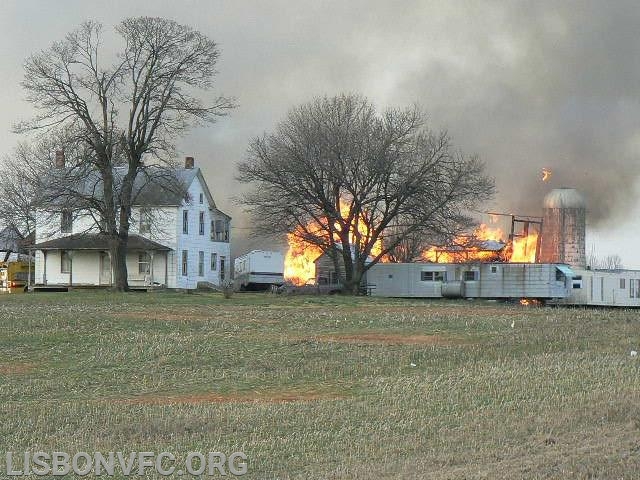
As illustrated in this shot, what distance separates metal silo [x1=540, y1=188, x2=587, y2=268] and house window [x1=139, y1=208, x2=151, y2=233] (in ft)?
94.1

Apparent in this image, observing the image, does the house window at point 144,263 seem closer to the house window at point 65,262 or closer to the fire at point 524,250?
the house window at point 65,262

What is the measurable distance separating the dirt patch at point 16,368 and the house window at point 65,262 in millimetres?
39023

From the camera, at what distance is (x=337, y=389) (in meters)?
20.8

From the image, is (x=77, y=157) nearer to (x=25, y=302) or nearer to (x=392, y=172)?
(x=25, y=302)

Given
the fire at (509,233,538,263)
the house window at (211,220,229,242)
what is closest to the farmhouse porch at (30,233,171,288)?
the house window at (211,220,229,242)

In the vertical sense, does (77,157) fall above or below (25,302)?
above

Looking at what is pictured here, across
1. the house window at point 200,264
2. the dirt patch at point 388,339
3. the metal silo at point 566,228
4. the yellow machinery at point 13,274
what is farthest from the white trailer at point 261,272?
the dirt patch at point 388,339

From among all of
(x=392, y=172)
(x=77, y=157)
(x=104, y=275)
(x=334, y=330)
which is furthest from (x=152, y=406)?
(x=104, y=275)

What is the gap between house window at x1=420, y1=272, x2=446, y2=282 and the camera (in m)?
60.0

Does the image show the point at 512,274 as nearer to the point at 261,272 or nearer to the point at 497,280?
the point at 497,280

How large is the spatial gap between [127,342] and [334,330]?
6.74 m

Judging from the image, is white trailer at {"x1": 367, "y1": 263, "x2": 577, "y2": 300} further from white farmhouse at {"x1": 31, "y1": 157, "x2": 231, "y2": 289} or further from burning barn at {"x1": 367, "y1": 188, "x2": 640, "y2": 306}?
white farmhouse at {"x1": 31, "y1": 157, "x2": 231, "y2": 289}

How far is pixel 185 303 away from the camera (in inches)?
1666

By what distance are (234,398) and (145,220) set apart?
39.0 m
